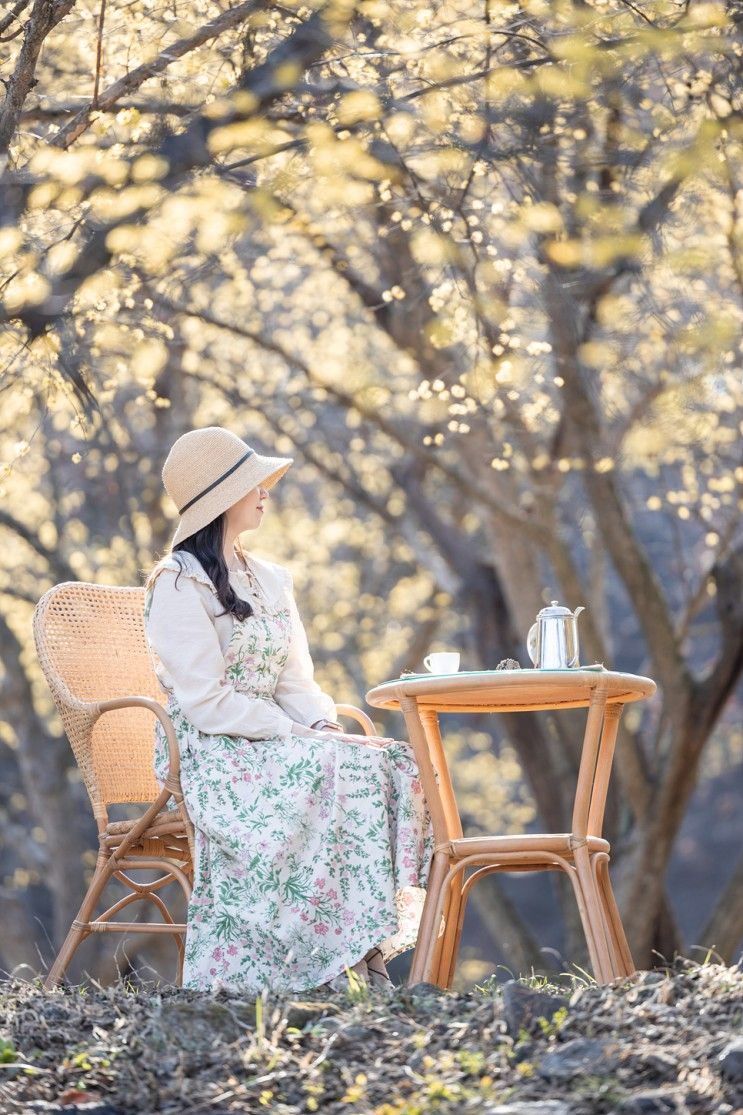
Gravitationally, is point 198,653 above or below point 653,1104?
above

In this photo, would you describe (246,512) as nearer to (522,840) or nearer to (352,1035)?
(522,840)

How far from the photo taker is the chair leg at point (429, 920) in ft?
11.9

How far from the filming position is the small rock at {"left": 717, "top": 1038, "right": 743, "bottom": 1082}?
2.63m

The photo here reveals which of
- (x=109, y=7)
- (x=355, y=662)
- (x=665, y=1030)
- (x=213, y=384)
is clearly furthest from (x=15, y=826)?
(x=665, y=1030)

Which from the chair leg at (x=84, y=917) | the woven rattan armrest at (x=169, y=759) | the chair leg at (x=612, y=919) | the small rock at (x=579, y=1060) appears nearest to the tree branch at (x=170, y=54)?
the woven rattan armrest at (x=169, y=759)

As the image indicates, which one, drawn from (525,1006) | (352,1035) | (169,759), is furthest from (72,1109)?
(169,759)

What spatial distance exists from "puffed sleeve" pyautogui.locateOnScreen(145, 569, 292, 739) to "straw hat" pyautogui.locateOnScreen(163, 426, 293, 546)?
8.2 inches

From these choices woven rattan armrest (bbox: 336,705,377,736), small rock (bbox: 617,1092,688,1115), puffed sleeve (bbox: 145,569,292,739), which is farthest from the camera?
woven rattan armrest (bbox: 336,705,377,736)

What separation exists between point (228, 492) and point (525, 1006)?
156cm

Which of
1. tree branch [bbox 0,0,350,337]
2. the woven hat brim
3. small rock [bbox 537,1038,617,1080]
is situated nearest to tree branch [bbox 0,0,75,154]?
tree branch [bbox 0,0,350,337]

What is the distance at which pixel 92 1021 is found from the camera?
326 cm

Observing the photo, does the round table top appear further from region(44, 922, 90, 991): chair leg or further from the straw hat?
region(44, 922, 90, 991): chair leg

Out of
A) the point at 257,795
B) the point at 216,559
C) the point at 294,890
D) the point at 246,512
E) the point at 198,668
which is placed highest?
the point at 246,512

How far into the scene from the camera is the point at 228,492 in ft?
13.1
